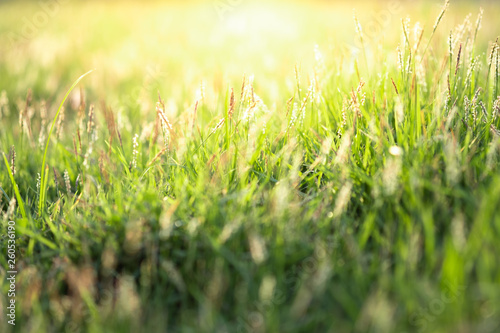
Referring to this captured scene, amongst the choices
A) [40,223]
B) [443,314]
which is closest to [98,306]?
[40,223]

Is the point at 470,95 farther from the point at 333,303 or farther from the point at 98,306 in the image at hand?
the point at 98,306

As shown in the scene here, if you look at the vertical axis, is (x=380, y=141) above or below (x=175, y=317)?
above

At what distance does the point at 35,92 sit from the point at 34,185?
115 inches

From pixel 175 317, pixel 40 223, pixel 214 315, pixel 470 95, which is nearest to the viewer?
pixel 214 315

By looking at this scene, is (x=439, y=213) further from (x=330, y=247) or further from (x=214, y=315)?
(x=214, y=315)

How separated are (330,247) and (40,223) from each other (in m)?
1.30

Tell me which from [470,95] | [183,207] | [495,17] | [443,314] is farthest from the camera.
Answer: [495,17]

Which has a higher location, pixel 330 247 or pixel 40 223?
pixel 330 247

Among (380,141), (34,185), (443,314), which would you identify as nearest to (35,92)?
(34,185)

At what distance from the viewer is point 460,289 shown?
1287 mm

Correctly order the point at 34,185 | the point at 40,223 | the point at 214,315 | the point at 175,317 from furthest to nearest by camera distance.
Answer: the point at 34,185 → the point at 40,223 → the point at 175,317 → the point at 214,315

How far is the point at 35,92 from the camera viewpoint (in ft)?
16.3

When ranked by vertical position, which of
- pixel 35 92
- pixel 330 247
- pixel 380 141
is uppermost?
pixel 380 141

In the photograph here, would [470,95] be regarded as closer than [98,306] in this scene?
No
